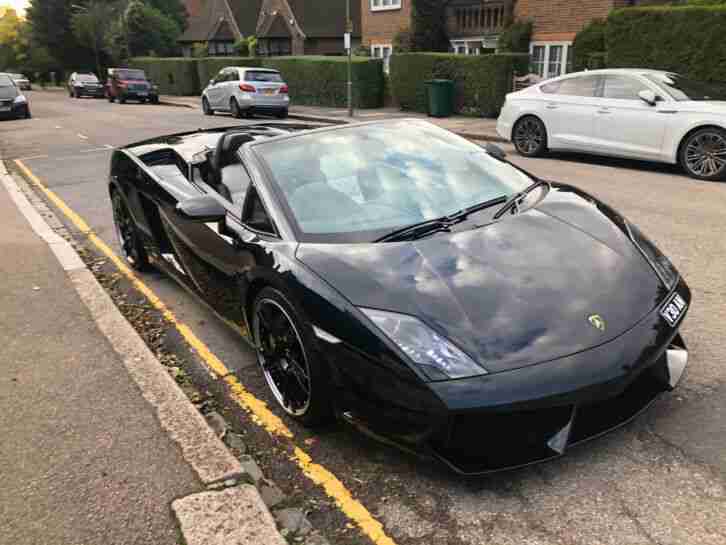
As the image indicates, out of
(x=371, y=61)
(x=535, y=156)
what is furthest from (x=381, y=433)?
(x=371, y=61)

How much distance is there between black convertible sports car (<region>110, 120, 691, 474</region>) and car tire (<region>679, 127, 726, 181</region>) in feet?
19.2

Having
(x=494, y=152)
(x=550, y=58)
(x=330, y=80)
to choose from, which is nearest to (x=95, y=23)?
(x=330, y=80)

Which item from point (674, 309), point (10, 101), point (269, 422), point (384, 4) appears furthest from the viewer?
point (384, 4)

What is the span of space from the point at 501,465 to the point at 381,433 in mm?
481

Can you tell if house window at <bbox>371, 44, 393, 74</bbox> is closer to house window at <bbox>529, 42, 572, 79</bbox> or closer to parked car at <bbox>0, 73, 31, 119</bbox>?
house window at <bbox>529, 42, 572, 79</bbox>

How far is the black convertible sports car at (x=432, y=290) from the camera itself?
2396 millimetres

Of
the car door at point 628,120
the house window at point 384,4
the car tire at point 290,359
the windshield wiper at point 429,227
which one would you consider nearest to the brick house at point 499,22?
the house window at point 384,4

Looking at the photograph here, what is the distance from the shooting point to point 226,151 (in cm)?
404

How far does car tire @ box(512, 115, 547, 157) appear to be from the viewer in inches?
431

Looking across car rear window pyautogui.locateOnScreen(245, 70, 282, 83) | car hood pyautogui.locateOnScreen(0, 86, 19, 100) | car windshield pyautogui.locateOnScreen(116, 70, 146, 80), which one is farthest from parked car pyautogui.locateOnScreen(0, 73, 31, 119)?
car windshield pyautogui.locateOnScreen(116, 70, 146, 80)

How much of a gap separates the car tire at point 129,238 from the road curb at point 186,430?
45 centimetres

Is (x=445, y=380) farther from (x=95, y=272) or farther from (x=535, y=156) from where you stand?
(x=535, y=156)

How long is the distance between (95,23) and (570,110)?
5927 centimetres

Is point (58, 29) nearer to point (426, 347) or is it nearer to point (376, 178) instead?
point (376, 178)
